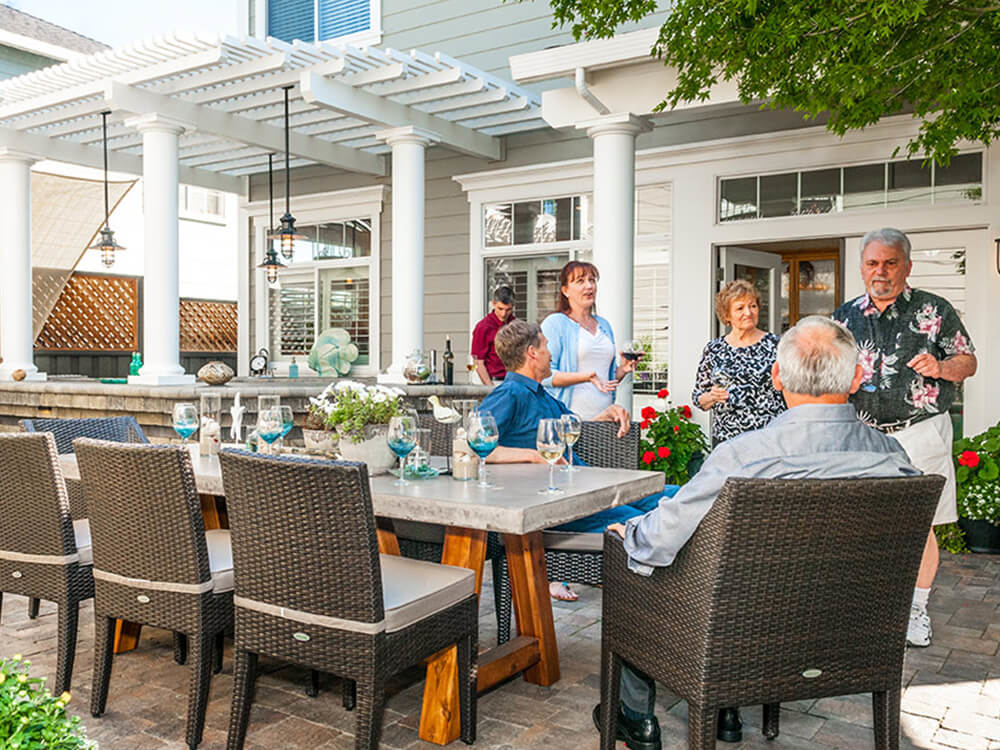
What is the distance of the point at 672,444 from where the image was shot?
20.6 ft

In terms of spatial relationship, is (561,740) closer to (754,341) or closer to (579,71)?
(754,341)

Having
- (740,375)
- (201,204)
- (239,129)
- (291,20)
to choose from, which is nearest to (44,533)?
(740,375)

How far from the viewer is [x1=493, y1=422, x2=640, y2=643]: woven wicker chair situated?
3186 mm

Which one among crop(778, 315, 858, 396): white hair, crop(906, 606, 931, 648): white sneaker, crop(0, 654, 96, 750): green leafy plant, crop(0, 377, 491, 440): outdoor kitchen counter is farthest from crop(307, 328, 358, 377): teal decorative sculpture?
crop(0, 654, 96, 750): green leafy plant

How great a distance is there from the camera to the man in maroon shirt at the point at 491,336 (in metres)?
6.20

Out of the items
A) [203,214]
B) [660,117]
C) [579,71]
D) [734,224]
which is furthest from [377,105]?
[203,214]

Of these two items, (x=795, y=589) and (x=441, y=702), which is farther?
(x=441, y=702)

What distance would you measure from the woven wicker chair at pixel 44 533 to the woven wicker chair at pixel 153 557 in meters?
0.19

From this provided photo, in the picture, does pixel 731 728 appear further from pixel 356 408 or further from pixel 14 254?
pixel 14 254

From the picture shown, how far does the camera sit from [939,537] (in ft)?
17.4

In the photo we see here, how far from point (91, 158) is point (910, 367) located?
25.8 ft

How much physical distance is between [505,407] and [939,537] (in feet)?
11.0

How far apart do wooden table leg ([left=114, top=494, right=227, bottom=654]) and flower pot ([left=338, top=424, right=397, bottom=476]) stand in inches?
15.8

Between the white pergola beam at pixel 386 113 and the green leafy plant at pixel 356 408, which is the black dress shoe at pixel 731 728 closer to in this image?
the green leafy plant at pixel 356 408
